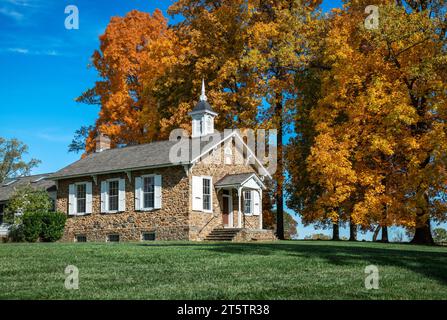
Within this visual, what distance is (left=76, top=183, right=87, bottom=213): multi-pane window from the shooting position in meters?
30.2

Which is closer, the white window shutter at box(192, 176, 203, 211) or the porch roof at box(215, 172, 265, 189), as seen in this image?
the white window shutter at box(192, 176, 203, 211)

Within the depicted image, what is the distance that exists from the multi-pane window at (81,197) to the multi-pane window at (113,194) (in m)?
1.85

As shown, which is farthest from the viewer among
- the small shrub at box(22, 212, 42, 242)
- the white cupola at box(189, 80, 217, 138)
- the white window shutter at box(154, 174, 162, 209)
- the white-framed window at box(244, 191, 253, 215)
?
the white-framed window at box(244, 191, 253, 215)

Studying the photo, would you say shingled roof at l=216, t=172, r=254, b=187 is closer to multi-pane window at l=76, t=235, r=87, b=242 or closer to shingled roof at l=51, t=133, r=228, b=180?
shingled roof at l=51, t=133, r=228, b=180

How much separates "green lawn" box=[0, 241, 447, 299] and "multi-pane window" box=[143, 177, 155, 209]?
12.7 metres

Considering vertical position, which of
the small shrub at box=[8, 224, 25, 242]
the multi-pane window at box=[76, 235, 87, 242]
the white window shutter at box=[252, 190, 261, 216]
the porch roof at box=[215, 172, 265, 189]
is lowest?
the multi-pane window at box=[76, 235, 87, 242]

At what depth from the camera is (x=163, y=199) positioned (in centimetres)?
2686

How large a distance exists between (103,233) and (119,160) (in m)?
3.86

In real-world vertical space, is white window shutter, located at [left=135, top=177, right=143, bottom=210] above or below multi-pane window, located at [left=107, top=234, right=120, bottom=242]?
above

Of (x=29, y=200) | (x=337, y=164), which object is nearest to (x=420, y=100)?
(x=337, y=164)

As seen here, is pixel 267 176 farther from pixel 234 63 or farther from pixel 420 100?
pixel 420 100

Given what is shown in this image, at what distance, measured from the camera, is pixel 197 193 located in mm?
26453

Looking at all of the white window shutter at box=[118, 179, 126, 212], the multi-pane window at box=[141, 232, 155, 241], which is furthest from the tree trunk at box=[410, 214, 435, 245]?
the white window shutter at box=[118, 179, 126, 212]

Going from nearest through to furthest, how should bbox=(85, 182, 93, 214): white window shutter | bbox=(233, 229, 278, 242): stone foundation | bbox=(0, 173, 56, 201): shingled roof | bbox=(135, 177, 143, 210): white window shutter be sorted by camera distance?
1. bbox=(233, 229, 278, 242): stone foundation
2. bbox=(135, 177, 143, 210): white window shutter
3. bbox=(85, 182, 93, 214): white window shutter
4. bbox=(0, 173, 56, 201): shingled roof
